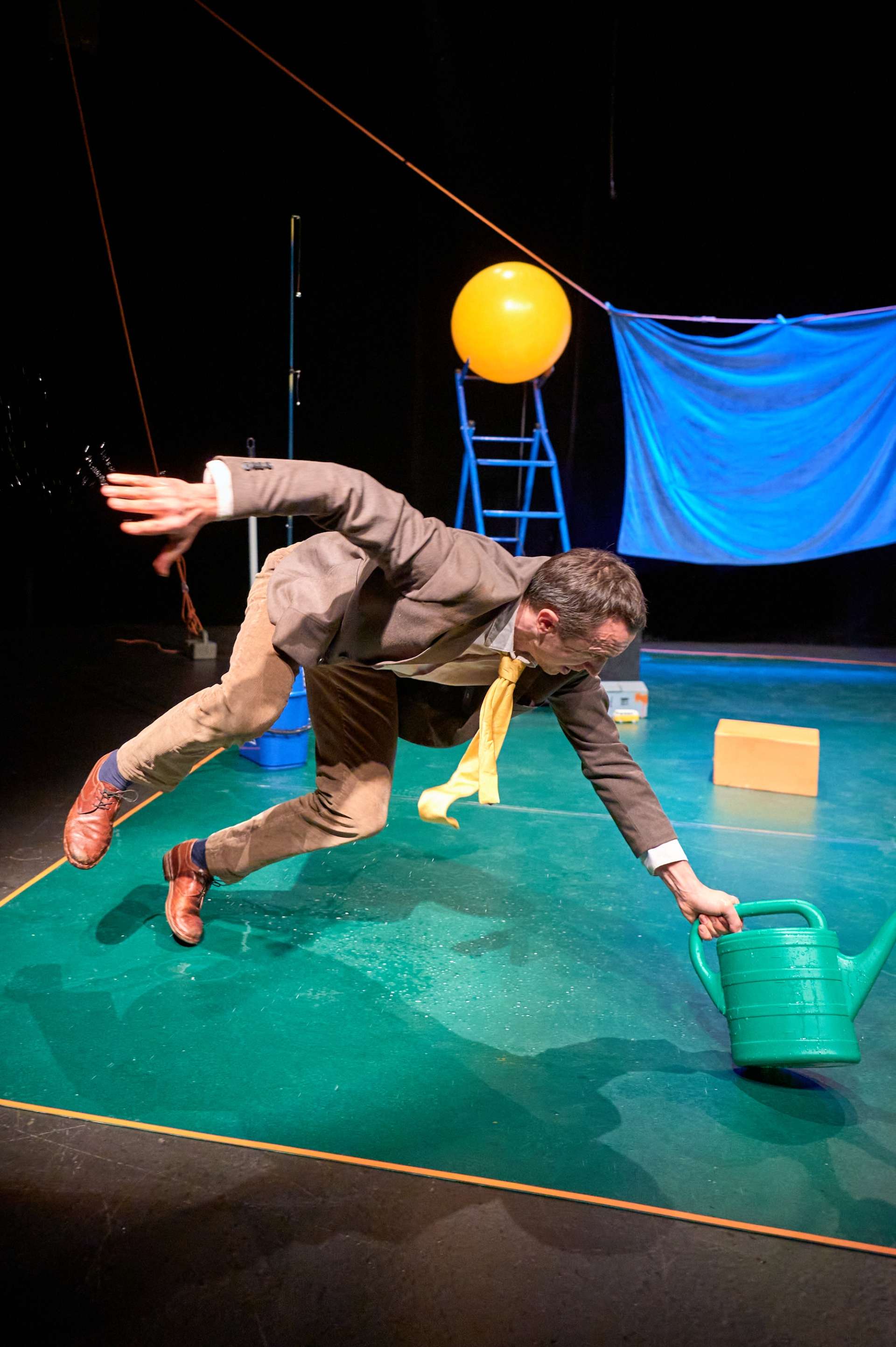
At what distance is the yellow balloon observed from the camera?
578 centimetres

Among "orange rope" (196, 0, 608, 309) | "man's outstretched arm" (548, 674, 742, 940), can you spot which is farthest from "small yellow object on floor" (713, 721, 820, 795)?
"orange rope" (196, 0, 608, 309)

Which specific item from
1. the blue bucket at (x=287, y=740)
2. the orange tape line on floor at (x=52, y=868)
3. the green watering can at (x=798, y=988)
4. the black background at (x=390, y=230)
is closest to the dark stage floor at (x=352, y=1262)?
the green watering can at (x=798, y=988)

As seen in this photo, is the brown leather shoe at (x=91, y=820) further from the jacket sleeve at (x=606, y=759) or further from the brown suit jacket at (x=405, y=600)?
the jacket sleeve at (x=606, y=759)

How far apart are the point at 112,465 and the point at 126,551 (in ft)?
2.22

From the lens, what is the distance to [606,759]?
7.22 ft

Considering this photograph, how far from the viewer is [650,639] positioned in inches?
325

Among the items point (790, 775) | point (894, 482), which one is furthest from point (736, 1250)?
point (894, 482)

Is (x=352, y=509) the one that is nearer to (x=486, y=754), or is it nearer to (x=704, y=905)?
(x=486, y=754)

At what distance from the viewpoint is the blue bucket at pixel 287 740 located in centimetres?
415

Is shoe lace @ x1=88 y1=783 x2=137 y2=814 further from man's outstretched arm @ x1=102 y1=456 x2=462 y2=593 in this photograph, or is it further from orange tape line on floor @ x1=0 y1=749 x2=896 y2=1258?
man's outstretched arm @ x1=102 y1=456 x2=462 y2=593

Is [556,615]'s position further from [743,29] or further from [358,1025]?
[743,29]

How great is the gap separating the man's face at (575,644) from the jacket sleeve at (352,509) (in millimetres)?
240

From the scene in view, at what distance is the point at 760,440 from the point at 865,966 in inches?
191

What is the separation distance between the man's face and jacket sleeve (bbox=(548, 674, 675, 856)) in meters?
0.16
